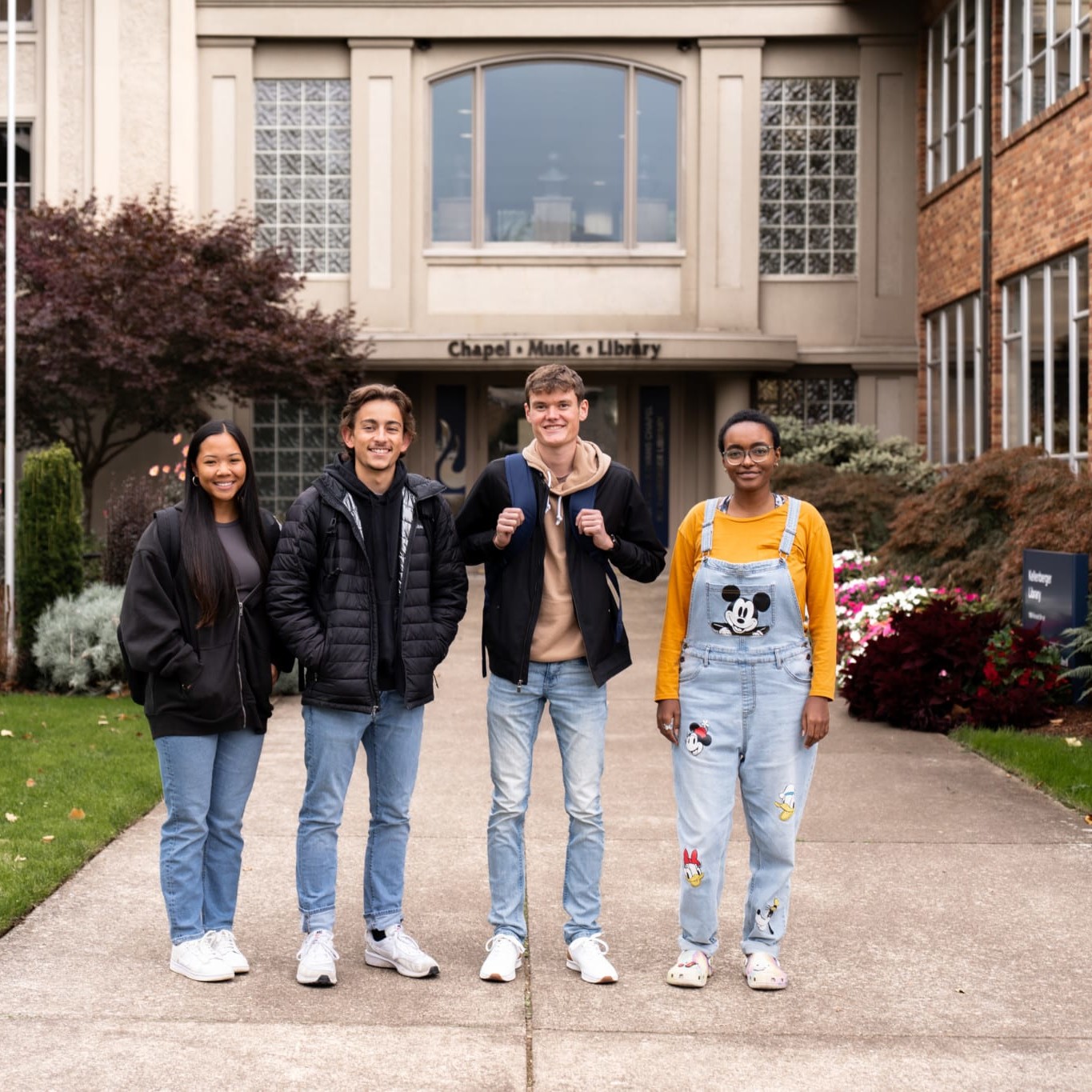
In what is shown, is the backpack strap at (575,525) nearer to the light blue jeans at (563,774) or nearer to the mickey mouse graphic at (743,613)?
the light blue jeans at (563,774)

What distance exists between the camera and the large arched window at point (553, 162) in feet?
68.4

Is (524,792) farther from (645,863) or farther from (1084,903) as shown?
(1084,903)

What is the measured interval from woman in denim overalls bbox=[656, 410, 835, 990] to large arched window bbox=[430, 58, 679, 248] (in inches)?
651

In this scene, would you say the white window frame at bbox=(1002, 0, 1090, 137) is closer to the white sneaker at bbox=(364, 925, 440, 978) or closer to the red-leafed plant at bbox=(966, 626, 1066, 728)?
the red-leafed plant at bbox=(966, 626, 1066, 728)

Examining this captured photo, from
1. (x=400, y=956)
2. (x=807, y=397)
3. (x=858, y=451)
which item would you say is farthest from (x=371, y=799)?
(x=807, y=397)

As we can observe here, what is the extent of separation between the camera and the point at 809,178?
68.2 feet

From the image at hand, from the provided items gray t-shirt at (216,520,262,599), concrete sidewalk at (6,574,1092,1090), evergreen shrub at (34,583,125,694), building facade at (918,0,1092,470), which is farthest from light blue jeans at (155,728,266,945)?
building facade at (918,0,1092,470)

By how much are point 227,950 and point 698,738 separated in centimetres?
166

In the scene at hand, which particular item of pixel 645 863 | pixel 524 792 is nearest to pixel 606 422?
pixel 645 863

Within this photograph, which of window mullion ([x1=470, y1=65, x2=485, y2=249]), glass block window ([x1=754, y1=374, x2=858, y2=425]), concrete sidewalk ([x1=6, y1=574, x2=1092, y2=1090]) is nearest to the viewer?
concrete sidewalk ([x1=6, y1=574, x2=1092, y2=1090])

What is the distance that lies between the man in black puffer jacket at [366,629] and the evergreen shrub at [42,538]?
737 centimetres

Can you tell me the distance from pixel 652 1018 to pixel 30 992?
1.90 m

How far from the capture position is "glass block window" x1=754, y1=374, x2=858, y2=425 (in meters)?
21.0

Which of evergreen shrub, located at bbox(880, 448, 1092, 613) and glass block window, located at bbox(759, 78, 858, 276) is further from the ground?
glass block window, located at bbox(759, 78, 858, 276)
